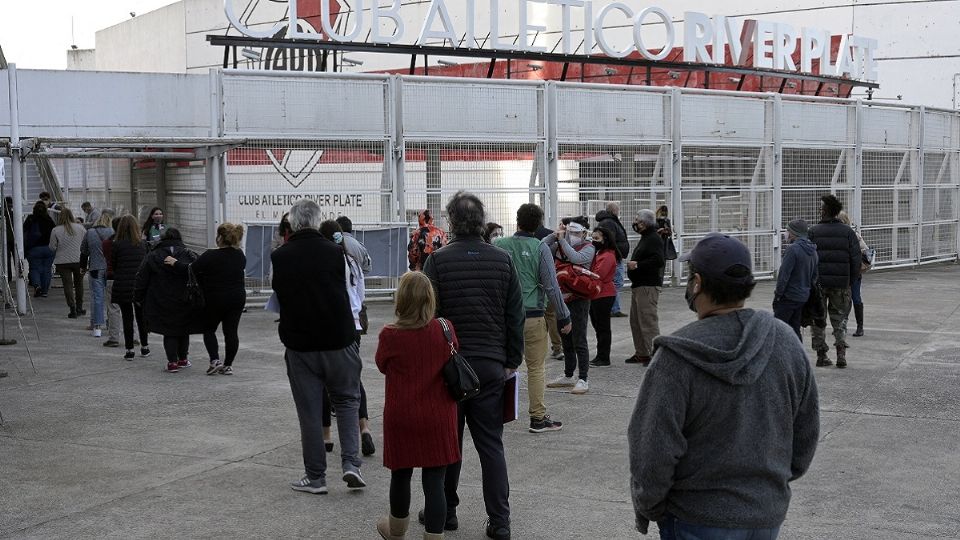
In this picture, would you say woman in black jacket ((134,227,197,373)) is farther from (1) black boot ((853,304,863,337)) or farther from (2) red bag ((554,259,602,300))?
(1) black boot ((853,304,863,337))

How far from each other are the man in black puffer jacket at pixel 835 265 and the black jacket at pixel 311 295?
6.32 metres

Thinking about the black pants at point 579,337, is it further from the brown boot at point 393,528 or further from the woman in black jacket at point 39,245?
the woman in black jacket at point 39,245

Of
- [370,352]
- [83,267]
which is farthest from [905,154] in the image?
[83,267]

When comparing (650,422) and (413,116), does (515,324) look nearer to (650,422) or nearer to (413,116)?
(650,422)

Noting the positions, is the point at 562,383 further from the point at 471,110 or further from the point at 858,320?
the point at 471,110

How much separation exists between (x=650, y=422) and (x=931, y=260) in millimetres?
23321

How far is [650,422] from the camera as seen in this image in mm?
3178

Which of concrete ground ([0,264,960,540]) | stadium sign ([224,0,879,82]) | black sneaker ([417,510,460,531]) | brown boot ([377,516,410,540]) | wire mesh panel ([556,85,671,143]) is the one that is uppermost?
stadium sign ([224,0,879,82])

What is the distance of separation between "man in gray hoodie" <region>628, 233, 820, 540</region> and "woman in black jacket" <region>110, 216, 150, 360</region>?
9.62 metres

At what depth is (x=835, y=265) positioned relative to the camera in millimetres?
11305

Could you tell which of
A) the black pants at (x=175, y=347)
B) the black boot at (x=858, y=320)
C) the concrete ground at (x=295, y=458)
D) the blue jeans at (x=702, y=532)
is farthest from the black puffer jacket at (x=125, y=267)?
the blue jeans at (x=702, y=532)

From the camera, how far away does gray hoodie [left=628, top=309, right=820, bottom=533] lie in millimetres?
3158

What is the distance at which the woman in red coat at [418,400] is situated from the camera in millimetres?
5242

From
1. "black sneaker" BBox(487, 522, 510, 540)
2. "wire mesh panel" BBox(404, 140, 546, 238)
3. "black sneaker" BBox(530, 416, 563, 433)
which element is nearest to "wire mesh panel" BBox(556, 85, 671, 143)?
"wire mesh panel" BBox(404, 140, 546, 238)
